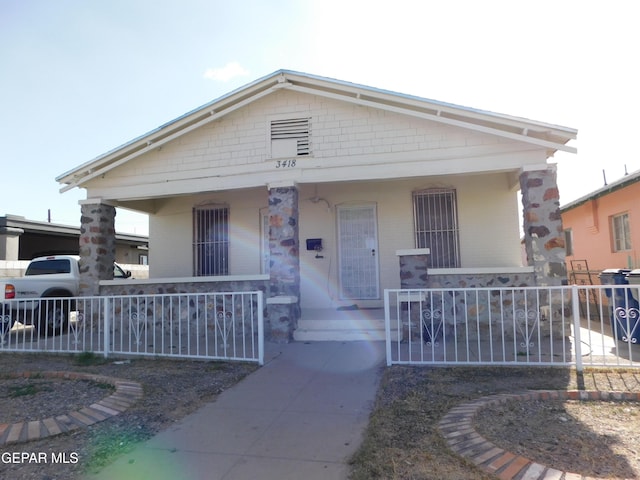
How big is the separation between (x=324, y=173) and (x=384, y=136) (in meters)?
1.31

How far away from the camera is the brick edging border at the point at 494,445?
2.69 meters

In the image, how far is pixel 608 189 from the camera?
33.7ft

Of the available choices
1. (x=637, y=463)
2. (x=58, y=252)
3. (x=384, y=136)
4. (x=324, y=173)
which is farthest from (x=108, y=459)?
(x=58, y=252)

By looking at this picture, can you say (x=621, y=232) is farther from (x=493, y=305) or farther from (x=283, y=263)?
(x=283, y=263)

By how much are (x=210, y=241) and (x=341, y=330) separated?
4.51 metres

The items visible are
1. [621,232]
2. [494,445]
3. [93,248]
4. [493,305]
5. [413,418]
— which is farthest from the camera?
[621,232]

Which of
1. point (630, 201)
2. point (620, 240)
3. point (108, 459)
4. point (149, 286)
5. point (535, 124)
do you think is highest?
point (535, 124)

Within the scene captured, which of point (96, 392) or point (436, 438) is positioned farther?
point (96, 392)

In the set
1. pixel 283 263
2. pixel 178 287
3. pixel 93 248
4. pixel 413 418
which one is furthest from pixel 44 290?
pixel 413 418

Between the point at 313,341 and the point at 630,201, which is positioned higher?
the point at 630,201

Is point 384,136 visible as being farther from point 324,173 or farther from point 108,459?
point 108,459

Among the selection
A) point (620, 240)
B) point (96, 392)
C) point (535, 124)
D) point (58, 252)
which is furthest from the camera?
point (58, 252)

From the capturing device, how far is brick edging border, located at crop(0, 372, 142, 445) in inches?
138

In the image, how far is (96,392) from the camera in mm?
4707
